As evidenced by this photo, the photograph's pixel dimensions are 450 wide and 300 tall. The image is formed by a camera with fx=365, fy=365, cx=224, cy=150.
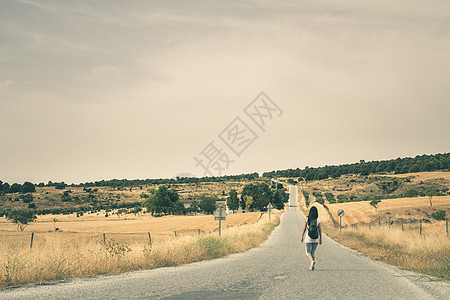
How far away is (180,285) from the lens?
9664 mm

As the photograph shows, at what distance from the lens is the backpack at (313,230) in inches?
503

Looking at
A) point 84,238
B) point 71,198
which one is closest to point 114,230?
point 84,238

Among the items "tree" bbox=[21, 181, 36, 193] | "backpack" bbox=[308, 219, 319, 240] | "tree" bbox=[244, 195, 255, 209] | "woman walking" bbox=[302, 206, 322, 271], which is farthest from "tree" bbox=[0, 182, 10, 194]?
"backpack" bbox=[308, 219, 319, 240]

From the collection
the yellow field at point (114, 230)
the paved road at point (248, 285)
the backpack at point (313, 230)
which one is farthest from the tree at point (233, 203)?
the backpack at point (313, 230)

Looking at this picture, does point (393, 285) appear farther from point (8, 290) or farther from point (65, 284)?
point (8, 290)

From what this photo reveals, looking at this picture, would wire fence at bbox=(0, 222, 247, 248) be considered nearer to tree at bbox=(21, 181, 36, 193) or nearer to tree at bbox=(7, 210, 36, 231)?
tree at bbox=(7, 210, 36, 231)

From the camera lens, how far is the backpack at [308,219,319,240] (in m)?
12.8

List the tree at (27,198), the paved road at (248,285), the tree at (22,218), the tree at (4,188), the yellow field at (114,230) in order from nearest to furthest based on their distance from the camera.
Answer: the paved road at (248,285) → the yellow field at (114,230) → the tree at (22,218) → the tree at (27,198) → the tree at (4,188)

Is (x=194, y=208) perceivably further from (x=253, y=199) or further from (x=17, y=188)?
(x=17, y=188)

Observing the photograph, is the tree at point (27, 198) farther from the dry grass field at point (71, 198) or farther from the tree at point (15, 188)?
the tree at point (15, 188)

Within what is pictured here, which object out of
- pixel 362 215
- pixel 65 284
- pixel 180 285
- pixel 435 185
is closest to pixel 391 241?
pixel 180 285

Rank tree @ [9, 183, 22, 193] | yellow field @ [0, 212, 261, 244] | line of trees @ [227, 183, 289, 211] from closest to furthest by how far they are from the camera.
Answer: yellow field @ [0, 212, 261, 244], line of trees @ [227, 183, 289, 211], tree @ [9, 183, 22, 193]

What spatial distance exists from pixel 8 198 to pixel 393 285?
6593 inches

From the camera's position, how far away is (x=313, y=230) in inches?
505
